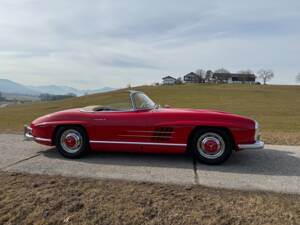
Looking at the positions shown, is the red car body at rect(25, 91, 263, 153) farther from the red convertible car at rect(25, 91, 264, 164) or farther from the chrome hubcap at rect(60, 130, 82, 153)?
the chrome hubcap at rect(60, 130, 82, 153)

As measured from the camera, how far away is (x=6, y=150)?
5793mm

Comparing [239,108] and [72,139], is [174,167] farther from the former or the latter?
[239,108]

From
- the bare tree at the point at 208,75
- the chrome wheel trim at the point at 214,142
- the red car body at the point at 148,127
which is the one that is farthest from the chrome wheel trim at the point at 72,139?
the bare tree at the point at 208,75

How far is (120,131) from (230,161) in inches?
81.2

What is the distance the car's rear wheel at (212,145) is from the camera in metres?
A: 4.72

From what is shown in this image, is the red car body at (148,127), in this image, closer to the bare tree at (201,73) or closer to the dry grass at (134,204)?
the dry grass at (134,204)

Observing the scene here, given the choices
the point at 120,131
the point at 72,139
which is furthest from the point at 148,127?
the point at 72,139

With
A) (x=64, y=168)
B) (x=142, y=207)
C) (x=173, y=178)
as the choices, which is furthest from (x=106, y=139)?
(x=142, y=207)

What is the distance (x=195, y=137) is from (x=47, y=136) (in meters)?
2.79

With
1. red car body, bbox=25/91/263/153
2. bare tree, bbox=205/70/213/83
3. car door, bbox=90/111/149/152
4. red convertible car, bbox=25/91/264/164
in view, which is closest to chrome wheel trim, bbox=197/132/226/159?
red convertible car, bbox=25/91/264/164

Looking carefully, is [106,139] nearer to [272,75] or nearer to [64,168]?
[64,168]

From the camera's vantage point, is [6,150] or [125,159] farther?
[6,150]

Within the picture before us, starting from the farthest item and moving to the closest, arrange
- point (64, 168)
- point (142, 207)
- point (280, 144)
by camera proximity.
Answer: point (280, 144)
point (64, 168)
point (142, 207)

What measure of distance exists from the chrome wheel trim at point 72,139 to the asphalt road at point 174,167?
0.22 meters
